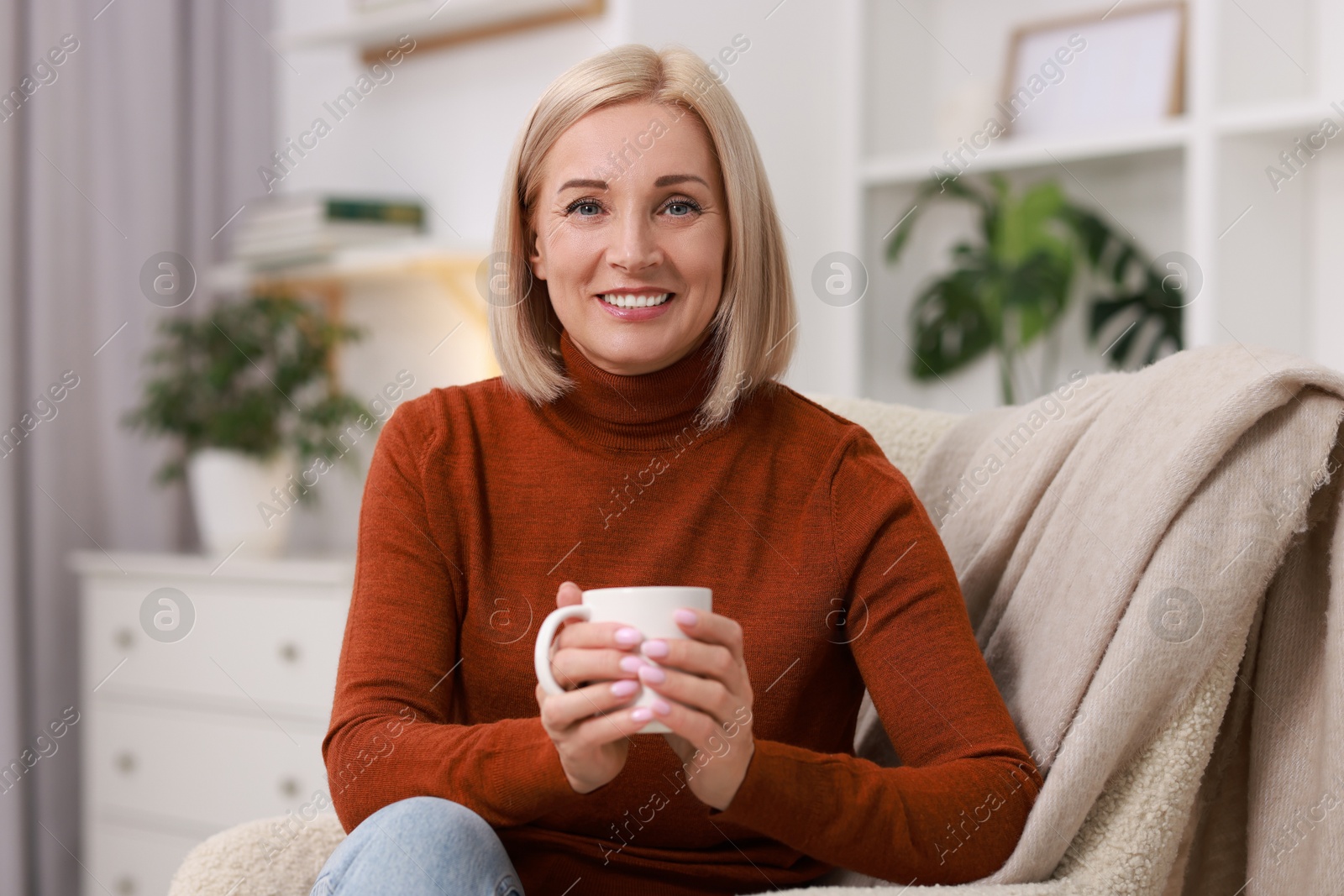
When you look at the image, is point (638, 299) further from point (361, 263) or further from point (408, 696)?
point (361, 263)

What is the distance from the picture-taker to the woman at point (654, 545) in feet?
3.21

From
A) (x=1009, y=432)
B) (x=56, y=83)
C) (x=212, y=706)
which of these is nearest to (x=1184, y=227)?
(x=1009, y=432)

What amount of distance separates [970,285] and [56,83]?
6.24 ft

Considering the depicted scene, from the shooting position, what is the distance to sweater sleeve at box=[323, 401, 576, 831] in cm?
94

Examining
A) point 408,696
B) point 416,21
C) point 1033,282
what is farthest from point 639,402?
point 416,21

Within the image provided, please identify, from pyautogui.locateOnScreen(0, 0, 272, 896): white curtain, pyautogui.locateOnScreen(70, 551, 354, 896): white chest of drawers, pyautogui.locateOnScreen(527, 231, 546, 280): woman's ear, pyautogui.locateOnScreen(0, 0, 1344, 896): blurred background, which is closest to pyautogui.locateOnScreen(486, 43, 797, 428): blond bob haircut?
pyautogui.locateOnScreen(527, 231, 546, 280): woman's ear

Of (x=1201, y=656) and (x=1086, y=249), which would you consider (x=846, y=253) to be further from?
(x=1201, y=656)

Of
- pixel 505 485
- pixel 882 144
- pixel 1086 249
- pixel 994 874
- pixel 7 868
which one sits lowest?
pixel 7 868

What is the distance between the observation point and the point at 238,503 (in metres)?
2.48

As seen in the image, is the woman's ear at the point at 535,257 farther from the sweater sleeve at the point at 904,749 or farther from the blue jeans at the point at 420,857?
the blue jeans at the point at 420,857

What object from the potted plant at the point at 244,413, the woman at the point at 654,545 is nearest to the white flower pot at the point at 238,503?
the potted plant at the point at 244,413

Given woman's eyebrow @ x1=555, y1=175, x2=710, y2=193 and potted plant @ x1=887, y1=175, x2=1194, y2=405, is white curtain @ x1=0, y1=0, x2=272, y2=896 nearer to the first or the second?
potted plant @ x1=887, y1=175, x2=1194, y2=405

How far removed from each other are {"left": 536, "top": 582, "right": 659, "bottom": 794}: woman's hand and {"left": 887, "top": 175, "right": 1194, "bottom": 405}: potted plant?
1675mm

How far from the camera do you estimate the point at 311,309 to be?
262 centimetres
